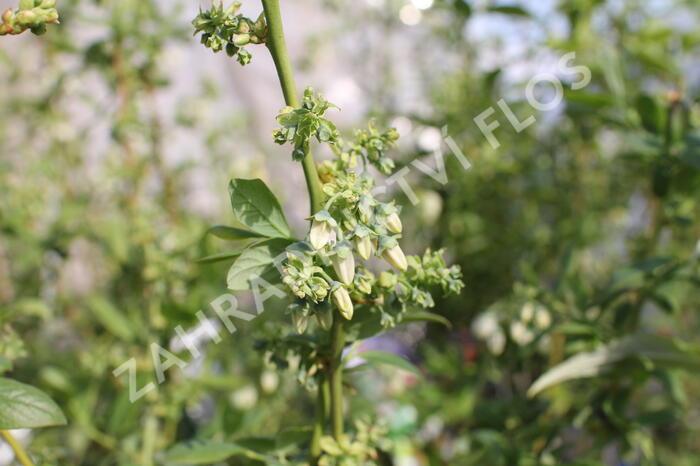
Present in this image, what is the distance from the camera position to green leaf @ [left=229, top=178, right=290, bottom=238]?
274 millimetres

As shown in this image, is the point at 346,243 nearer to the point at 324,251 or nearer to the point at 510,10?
the point at 324,251

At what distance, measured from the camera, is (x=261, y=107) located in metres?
1.66

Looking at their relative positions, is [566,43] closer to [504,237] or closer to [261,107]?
[504,237]

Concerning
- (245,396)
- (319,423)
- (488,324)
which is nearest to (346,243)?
(319,423)

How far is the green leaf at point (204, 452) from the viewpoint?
33 cm

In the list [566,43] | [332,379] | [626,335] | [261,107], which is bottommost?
[626,335]

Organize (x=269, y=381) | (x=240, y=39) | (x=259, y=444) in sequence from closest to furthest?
(x=240, y=39)
(x=259, y=444)
(x=269, y=381)

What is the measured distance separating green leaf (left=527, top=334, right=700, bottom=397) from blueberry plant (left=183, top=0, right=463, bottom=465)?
0.55ft

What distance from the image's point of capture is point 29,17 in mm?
248

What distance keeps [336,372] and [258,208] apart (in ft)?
0.29

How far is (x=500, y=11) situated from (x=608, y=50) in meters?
0.13

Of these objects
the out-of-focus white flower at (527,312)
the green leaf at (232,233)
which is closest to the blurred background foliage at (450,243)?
the out-of-focus white flower at (527,312)

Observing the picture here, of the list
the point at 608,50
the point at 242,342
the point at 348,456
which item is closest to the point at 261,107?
the point at 242,342

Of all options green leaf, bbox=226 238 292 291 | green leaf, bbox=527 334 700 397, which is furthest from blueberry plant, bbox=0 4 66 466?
green leaf, bbox=527 334 700 397
